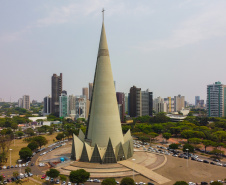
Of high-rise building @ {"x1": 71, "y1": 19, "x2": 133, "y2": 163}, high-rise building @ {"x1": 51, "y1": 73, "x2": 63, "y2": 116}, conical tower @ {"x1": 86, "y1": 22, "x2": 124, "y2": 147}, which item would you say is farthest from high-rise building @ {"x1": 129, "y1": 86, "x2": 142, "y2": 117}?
conical tower @ {"x1": 86, "y1": 22, "x2": 124, "y2": 147}

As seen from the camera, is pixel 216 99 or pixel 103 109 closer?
pixel 103 109

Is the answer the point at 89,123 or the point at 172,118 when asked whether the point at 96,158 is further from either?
the point at 172,118

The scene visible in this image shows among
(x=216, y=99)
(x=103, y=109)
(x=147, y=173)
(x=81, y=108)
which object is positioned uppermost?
(x=216, y=99)

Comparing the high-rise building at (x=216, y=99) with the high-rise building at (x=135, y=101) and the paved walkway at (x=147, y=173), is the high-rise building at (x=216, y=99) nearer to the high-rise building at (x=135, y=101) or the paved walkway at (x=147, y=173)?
the high-rise building at (x=135, y=101)

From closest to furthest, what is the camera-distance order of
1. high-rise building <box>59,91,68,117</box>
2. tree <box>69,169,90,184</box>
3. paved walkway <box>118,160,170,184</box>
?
tree <box>69,169,90,184</box> → paved walkway <box>118,160,170,184</box> → high-rise building <box>59,91,68,117</box>

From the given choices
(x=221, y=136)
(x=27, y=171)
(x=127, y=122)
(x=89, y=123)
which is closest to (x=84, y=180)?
(x=27, y=171)

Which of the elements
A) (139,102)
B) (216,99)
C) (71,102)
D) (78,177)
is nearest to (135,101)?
(139,102)

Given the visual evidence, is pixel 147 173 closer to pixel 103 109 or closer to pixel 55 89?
pixel 103 109

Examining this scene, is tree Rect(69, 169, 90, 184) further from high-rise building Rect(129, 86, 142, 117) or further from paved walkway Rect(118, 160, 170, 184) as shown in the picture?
high-rise building Rect(129, 86, 142, 117)
